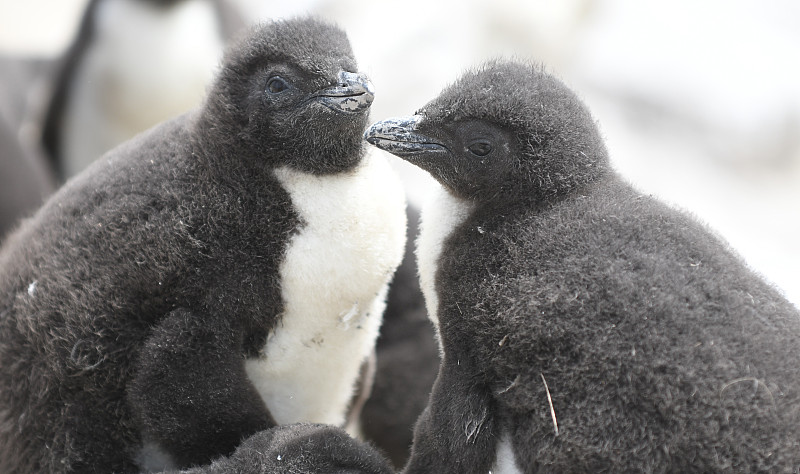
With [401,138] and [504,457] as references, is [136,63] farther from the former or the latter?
[504,457]

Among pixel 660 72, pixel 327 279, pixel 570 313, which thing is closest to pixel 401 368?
pixel 327 279

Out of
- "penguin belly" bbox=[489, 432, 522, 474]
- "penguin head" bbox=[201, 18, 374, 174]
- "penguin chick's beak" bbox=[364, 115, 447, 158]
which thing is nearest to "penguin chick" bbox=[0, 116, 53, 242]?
"penguin head" bbox=[201, 18, 374, 174]

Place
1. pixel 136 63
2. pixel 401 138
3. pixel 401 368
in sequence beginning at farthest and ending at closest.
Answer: pixel 136 63 < pixel 401 368 < pixel 401 138

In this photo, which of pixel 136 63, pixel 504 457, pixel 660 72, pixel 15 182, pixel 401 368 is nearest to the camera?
pixel 504 457

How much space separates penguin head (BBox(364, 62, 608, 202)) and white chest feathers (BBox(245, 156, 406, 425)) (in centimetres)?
22

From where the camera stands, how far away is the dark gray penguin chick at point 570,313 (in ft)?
5.83

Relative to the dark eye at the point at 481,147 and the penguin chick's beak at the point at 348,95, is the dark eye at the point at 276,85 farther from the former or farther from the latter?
the dark eye at the point at 481,147

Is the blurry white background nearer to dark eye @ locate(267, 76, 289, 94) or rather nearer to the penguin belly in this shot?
dark eye @ locate(267, 76, 289, 94)

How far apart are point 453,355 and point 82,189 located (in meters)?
1.10

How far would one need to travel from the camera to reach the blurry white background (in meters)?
5.78

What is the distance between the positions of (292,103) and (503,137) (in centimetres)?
56

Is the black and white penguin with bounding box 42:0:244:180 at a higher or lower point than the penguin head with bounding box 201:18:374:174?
lower

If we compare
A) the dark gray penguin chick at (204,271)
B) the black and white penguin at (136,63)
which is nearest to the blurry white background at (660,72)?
the black and white penguin at (136,63)

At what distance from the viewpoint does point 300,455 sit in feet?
6.89
